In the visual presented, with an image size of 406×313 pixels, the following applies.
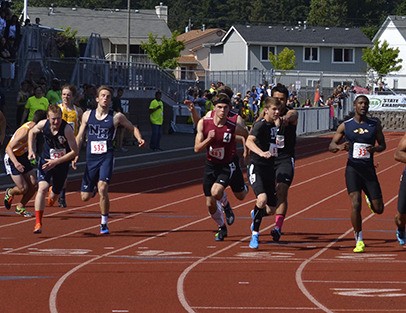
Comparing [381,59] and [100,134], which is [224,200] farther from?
[381,59]

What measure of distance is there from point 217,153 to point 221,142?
155 millimetres

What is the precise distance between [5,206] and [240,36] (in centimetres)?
8511

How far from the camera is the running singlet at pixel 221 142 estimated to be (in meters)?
14.7

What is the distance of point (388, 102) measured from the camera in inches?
2249

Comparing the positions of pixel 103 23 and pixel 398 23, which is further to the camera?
pixel 398 23

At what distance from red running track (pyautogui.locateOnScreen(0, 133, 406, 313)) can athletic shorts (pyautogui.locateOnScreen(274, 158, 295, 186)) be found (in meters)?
0.84

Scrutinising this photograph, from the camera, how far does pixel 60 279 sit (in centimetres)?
1148

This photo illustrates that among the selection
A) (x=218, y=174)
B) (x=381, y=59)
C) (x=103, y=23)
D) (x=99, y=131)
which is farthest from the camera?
(x=103, y=23)

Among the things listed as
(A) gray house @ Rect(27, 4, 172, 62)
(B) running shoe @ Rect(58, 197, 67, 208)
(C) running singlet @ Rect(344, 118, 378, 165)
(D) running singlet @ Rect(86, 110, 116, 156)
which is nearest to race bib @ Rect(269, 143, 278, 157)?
(C) running singlet @ Rect(344, 118, 378, 165)

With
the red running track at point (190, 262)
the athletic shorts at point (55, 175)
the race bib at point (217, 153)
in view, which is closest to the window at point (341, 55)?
the red running track at point (190, 262)

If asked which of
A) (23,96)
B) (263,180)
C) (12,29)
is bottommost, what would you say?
(263,180)

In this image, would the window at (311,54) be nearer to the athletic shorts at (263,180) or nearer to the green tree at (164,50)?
the green tree at (164,50)

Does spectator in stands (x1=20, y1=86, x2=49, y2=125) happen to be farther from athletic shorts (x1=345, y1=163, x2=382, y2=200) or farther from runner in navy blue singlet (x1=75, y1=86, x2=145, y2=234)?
athletic shorts (x1=345, y1=163, x2=382, y2=200)

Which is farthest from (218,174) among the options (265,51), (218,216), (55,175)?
(265,51)
